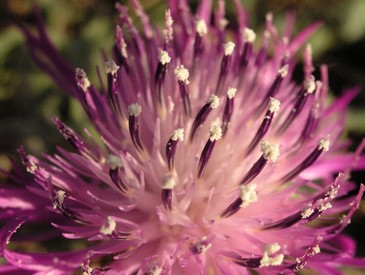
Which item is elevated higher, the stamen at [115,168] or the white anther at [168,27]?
the white anther at [168,27]

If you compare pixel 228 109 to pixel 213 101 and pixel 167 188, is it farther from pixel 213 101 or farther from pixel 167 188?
pixel 167 188

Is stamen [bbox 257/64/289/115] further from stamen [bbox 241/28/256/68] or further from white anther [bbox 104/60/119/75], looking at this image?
white anther [bbox 104/60/119/75]

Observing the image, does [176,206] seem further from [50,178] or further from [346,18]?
[346,18]

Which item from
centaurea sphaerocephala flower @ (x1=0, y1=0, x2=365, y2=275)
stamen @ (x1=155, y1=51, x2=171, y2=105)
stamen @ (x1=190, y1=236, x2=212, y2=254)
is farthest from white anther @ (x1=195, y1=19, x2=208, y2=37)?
stamen @ (x1=190, y1=236, x2=212, y2=254)

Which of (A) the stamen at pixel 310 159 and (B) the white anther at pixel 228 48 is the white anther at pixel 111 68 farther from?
(A) the stamen at pixel 310 159

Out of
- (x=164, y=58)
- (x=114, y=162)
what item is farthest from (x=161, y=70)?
(x=114, y=162)

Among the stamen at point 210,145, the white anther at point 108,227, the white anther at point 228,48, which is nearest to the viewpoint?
the white anther at point 108,227

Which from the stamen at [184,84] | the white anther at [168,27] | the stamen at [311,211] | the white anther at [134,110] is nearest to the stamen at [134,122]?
the white anther at [134,110]
